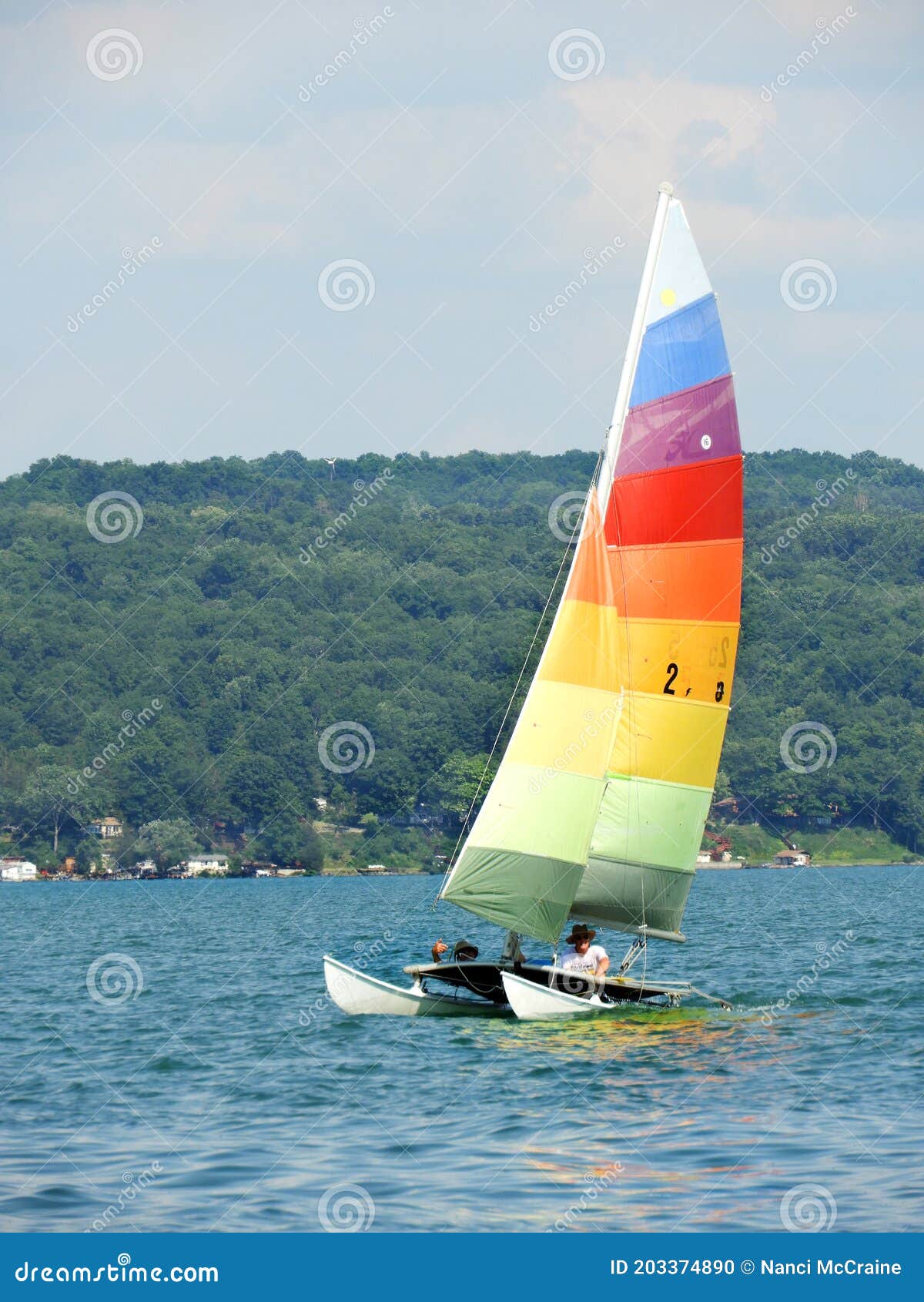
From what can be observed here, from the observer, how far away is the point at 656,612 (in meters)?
32.4

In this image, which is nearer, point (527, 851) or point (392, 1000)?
point (527, 851)

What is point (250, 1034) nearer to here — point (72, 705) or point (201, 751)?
point (201, 751)

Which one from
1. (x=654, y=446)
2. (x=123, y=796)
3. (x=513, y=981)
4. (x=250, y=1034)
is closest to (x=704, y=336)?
(x=654, y=446)

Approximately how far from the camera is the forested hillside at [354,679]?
144000 mm

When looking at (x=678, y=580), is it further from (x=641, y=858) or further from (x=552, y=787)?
(x=641, y=858)

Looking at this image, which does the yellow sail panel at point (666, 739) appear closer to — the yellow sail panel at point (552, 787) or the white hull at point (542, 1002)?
the yellow sail panel at point (552, 787)

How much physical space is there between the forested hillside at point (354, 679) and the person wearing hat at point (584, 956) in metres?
88.2

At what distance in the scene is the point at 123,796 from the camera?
5669 inches

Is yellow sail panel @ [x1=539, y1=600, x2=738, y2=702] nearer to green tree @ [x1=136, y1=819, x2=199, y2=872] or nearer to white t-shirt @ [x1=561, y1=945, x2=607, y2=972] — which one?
white t-shirt @ [x1=561, y1=945, x2=607, y2=972]

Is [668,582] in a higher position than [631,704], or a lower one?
higher

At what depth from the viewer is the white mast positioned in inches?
1230

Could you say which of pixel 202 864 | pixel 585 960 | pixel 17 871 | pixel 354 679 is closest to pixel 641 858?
pixel 585 960

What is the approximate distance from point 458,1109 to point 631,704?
1006cm

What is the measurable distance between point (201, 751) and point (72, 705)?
51.4 ft
